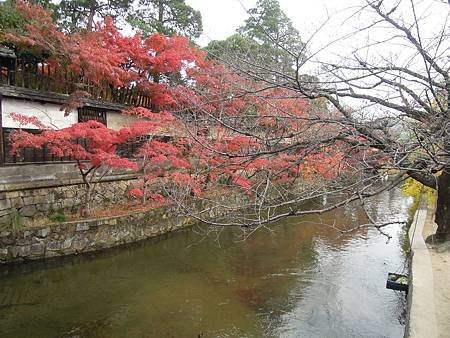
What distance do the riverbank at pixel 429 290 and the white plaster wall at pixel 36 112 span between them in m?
10.3

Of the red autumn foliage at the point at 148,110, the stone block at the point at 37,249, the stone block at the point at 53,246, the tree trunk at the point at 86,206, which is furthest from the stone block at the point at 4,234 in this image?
the tree trunk at the point at 86,206

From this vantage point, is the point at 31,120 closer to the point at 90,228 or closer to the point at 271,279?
the point at 90,228

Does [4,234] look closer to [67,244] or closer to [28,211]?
[28,211]

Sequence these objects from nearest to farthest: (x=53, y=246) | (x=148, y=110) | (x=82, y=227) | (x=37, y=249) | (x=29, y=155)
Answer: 1. (x=37, y=249)
2. (x=53, y=246)
3. (x=82, y=227)
4. (x=29, y=155)
5. (x=148, y=110)

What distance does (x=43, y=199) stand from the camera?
36.8 feet

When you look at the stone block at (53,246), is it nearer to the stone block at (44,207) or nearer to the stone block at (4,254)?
the stone block at (4,254)

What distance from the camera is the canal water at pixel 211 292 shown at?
22.8 feet

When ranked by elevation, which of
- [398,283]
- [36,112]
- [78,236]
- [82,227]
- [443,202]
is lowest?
[398,283]

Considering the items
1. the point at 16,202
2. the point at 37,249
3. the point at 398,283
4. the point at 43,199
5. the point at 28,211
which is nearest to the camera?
the point at 398,283

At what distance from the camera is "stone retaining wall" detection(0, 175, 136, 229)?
1015cm

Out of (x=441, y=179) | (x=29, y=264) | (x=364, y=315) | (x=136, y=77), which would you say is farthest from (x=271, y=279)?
(x=136, y=77)

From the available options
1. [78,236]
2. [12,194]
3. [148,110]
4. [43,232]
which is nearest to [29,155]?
[12,194]

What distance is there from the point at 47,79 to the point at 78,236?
217 inches

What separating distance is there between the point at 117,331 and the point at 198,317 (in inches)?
60.5
